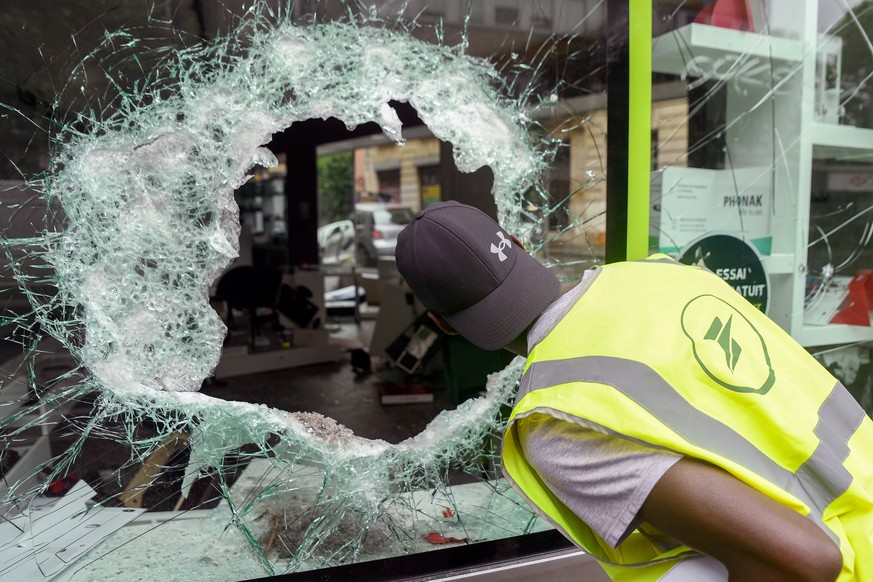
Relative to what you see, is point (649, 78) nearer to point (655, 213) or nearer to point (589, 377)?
point (655, 213)

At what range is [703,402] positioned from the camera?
37.4 inches

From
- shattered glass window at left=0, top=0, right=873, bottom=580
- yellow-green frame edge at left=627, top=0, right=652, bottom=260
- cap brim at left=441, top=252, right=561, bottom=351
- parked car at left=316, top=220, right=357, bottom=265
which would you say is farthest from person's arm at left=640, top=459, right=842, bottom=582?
parked car at left=316, top=220, right=357, bottom=265

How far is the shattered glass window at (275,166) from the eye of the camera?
1632 millimetres

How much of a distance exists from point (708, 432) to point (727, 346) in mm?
148

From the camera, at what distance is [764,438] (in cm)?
96

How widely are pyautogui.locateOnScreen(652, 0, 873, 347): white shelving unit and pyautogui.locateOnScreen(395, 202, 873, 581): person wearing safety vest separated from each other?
Result: 1.73 m

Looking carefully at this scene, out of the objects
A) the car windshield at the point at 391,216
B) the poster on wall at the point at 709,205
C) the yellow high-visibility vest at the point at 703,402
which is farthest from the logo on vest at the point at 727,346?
the car windshield at the point at 391,216

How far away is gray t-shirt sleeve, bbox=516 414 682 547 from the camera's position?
898 millimetres

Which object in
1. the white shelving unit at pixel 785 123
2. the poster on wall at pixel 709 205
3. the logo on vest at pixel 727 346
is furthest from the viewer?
the white shelving unit at pixel 785 123

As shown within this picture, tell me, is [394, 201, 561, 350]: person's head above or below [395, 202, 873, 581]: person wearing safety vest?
above

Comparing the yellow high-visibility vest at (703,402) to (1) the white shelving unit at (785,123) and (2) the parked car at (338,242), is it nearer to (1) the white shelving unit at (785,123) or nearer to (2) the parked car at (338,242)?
(1) the white shelving unit at (785,123)

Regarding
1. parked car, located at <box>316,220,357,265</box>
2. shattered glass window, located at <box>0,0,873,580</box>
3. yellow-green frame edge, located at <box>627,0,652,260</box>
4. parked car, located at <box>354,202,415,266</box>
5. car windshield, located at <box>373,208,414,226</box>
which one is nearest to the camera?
shattered glass window, located at <box>0,0,873,580</box>

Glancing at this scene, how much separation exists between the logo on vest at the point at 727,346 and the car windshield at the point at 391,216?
852 centimetres

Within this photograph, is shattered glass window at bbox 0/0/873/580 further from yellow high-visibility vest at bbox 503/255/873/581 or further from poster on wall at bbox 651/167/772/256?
yellow high-visibility vest at bbox 503/255/873/581
